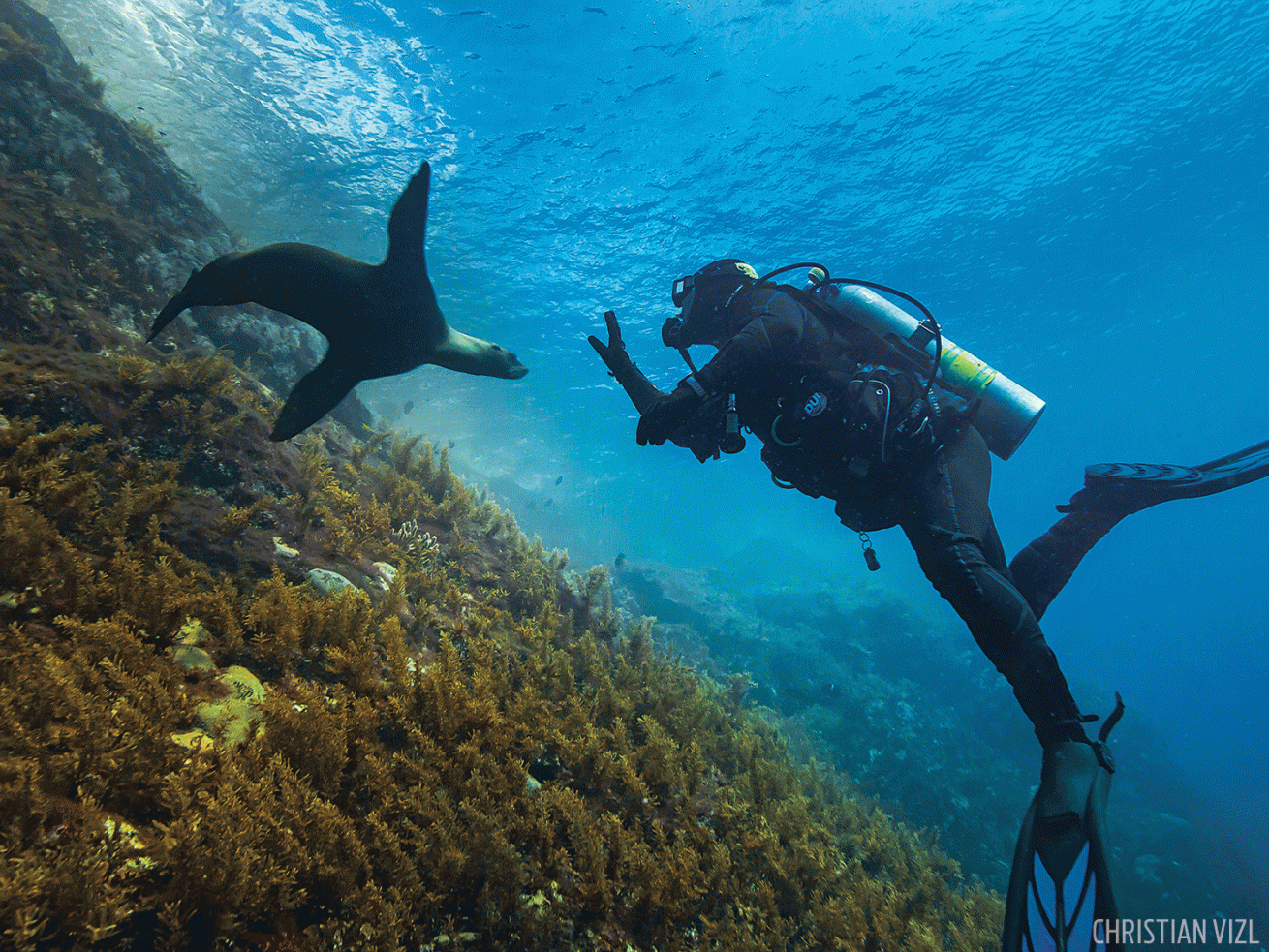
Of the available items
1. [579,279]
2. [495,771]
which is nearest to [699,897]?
[495,771]

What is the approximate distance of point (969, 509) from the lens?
2.95 metres

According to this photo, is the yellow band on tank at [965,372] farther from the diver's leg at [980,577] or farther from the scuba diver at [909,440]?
the diver's leg at [980,577]

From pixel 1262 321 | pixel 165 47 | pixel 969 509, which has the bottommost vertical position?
pixel 969 509

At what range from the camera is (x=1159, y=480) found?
3.08 m

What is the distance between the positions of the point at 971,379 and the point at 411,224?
4.26 meters

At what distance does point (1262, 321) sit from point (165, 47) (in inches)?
2020

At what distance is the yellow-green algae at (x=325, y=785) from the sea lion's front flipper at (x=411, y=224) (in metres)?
2.51

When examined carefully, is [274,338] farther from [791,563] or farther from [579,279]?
[791,563]

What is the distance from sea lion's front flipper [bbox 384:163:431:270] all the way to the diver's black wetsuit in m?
2.18

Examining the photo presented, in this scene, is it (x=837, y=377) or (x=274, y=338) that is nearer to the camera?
(x=837, y=377)

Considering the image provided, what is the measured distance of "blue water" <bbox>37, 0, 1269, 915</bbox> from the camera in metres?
10.5

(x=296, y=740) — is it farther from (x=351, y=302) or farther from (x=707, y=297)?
(x=707, y=297)

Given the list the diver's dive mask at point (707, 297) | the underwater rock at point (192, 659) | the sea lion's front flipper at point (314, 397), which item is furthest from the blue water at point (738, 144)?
the underwater rock at point (192, 659)

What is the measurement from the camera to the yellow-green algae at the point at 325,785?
1.65 meters
